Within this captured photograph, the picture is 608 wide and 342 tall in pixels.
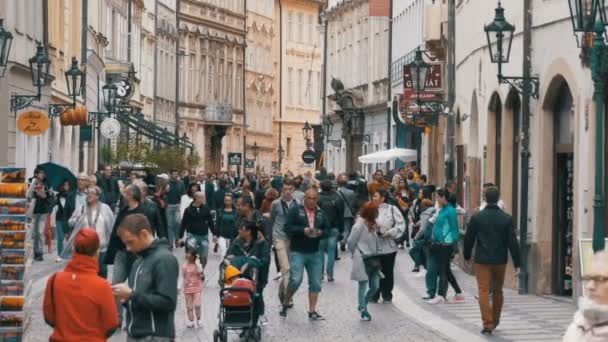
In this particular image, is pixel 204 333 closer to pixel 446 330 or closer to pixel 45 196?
pixel 446 330

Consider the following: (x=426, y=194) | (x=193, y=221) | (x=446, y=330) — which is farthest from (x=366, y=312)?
(x=426, y=194)

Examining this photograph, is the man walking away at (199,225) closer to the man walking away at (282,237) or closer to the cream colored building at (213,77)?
the man walking away at (282,237)

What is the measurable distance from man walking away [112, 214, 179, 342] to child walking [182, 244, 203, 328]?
30.8 ft

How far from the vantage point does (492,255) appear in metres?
20.8

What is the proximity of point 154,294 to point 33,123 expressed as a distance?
22023mm

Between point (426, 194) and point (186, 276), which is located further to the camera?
point (426, 194)

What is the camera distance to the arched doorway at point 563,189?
2591cm

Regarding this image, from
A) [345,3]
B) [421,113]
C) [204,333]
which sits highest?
[345,3]

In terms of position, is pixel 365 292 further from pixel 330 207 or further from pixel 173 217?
pixel 173 217

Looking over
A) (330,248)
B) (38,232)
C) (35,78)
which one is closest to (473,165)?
(330,248)

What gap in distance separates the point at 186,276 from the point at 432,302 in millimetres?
5622

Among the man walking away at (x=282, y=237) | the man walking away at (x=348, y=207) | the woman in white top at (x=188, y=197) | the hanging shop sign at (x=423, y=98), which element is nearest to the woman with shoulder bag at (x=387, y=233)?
the man walking away at (x=282, y=237)

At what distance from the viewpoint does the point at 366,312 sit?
2305cm

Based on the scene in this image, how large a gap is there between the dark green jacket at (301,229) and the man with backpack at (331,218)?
673cm
